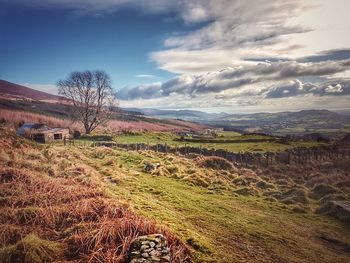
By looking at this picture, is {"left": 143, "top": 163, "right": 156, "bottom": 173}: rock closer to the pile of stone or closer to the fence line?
the pile of stone

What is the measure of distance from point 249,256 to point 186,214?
3715 millimetres

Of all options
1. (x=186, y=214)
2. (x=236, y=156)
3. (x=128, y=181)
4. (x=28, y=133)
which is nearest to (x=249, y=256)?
(x=186, y=214)

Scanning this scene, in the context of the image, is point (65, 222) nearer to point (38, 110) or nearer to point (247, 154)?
point (247, 154)

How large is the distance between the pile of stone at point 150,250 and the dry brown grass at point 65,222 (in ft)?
0.89

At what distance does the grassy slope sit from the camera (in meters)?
8.76

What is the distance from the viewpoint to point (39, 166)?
13984 mm

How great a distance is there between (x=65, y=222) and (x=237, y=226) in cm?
636

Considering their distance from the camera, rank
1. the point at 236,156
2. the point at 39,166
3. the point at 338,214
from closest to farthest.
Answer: the point at 39,166
the point at 338,214
the point at 236,156

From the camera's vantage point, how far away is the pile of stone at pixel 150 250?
6.78 m

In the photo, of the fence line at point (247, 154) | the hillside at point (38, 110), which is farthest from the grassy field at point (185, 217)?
the hillside at point (38, 110)

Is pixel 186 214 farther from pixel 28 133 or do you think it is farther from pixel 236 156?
pixel 28 133

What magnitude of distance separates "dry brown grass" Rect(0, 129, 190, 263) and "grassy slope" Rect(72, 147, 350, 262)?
1224 millimetres

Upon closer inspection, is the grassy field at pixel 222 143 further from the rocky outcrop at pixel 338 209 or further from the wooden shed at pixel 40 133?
the rocky outcrop at pixel 338 209

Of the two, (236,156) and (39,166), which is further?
(236,156)
